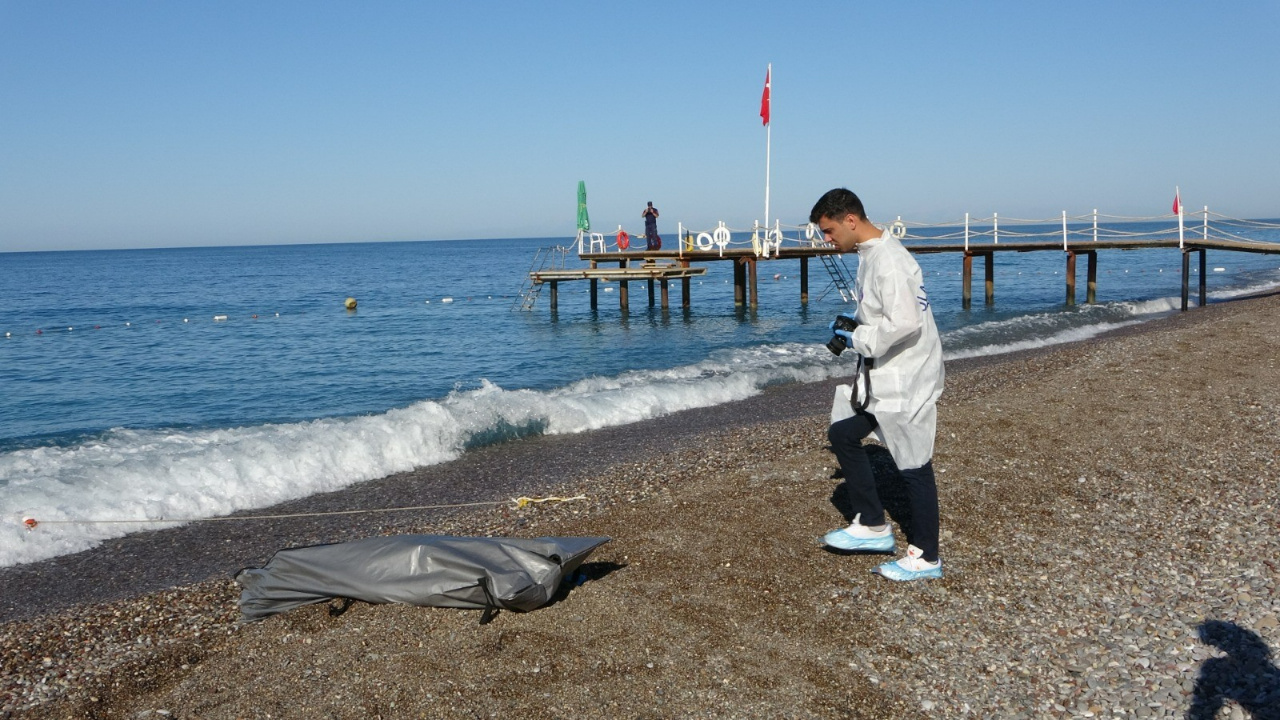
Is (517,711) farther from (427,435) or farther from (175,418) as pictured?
(175,418)

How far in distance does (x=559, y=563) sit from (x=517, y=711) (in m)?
1.08

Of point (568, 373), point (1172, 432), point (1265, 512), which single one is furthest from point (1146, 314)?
point (1265, 512)

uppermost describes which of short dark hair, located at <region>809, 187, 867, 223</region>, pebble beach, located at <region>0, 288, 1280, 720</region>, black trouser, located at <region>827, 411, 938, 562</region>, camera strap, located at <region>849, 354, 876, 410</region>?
short dark hair, located at <region>809, 187, 867, 223</region>

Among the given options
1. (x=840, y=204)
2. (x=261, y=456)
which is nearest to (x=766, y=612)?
(x=840, y=204)

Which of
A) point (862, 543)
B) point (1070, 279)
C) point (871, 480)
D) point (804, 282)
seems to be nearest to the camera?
point (871, 480)

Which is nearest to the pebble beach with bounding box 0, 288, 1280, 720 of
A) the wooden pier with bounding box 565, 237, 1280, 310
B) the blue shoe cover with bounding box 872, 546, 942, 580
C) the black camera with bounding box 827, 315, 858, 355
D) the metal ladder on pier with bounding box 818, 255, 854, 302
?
the blue shoe cover with bounding box 872, 546, 942, 580

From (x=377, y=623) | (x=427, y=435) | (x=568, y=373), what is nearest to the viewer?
(x=377, y=623)

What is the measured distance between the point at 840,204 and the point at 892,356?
0.85 meters

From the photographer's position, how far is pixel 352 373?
2027cm

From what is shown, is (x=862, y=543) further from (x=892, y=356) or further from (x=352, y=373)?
(x=352, y=373)

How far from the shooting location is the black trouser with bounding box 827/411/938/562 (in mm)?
4957

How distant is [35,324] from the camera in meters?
34.7

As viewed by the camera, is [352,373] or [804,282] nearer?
[352,373]

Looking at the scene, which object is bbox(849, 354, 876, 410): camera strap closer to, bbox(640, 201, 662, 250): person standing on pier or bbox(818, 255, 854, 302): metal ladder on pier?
bbox(818, 255, 854, 302): metal ladder on pier
